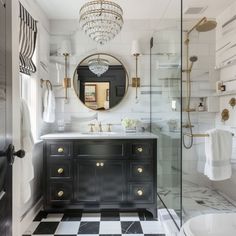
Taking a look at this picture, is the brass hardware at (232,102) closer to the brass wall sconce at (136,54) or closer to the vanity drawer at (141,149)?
the vanity drawer at (141,149)

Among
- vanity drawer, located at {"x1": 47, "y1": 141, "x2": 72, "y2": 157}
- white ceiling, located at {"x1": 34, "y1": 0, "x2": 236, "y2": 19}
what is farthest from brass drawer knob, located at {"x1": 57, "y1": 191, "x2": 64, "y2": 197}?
white ceiling, located at {"x1": 34, "y1": 0, "x2": 236, "y2": 19}

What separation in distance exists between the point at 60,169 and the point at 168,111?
4.36 feet

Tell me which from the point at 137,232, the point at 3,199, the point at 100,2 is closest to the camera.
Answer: the point at 3,199

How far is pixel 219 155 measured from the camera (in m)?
2.38

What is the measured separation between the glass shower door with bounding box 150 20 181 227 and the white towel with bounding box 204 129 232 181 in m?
0.40

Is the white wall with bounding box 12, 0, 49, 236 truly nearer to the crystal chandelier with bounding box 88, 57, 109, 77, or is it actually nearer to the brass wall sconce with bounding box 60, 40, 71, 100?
the brass wall sconce with bounding box 60, 40, 71, 100

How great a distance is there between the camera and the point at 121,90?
3184 mm

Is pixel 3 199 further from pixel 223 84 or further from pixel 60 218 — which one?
pixel 223 84

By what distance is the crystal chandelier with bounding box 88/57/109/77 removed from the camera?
3.13 metres

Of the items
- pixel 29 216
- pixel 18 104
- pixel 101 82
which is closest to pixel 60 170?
pixel 29 216

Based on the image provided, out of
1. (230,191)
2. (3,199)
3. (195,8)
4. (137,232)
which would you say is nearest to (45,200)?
(137,232)

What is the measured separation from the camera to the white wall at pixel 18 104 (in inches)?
51.8

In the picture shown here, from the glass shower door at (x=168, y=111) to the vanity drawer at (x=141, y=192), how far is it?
162mm

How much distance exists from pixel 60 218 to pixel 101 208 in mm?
451
